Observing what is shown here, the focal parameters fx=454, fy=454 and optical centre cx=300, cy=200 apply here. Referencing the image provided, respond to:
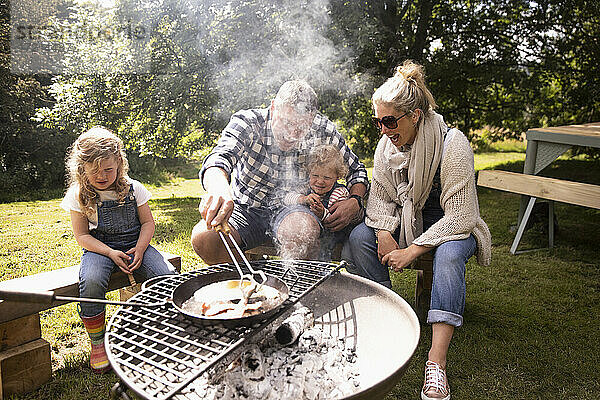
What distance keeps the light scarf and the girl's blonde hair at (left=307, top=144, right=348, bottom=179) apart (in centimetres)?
26

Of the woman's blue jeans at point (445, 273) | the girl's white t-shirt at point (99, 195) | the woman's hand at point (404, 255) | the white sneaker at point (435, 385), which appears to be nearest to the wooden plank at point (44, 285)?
the girl's white t-shirt at point (99, 195)

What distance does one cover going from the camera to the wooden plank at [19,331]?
2033 millimetres

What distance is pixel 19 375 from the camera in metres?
2.07

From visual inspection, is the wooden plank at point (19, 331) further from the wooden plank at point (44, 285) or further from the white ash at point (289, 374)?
the white ash at point (289, 374)

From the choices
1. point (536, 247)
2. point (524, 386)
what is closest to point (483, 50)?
point (536, 247)

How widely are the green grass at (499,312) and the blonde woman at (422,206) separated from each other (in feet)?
1.60

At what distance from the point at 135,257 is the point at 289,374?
1.23 meters

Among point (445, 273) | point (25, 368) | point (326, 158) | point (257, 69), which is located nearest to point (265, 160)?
point (326, 158)

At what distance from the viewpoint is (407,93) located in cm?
232

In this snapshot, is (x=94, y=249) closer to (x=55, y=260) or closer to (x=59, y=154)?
(x=55, y=260)

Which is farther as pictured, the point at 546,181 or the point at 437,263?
the point at 546,181

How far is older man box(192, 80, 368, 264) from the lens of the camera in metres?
2.52

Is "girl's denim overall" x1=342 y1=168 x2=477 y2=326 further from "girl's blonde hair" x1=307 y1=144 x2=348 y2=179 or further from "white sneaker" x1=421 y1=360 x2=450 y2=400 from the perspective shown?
"girl's blonde hair" x1=307 y1=144 x2=348 y2=179

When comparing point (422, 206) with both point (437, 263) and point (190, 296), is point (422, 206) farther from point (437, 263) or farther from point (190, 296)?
point (190, 296)
